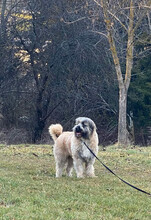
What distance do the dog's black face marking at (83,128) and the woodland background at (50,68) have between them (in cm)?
1365

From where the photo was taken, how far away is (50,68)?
81.6 feet

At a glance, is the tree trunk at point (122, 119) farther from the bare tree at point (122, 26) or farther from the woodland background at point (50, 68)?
the woodland background at point (50, 68)

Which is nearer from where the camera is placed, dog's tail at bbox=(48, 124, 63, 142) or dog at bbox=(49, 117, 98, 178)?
dog at bbox=(49, 117, 98, 178)

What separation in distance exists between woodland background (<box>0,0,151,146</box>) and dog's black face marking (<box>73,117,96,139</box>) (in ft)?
44.8

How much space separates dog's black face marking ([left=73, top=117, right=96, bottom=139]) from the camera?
402 inches

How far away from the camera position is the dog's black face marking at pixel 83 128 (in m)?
10.2

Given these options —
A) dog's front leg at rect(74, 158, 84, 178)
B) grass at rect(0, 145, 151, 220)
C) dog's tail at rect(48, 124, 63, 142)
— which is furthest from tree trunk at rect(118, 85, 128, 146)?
dog's front leg at rect(74, 158, 84, 178)

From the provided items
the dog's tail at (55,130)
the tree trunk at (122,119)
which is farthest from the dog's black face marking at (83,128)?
A: the tree trunk at (122,119)

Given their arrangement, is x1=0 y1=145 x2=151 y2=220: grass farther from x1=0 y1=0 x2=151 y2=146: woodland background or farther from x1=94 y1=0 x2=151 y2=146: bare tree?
x1=0 y1=0 x2=151 y2=146: woodland background

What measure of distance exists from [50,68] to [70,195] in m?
17.4

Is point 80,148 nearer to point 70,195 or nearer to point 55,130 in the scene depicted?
point 55,130

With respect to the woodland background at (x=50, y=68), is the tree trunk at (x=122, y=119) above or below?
below

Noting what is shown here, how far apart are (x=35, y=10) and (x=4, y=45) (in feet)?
7.94

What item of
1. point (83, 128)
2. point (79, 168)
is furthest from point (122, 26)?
point (79, 168)
